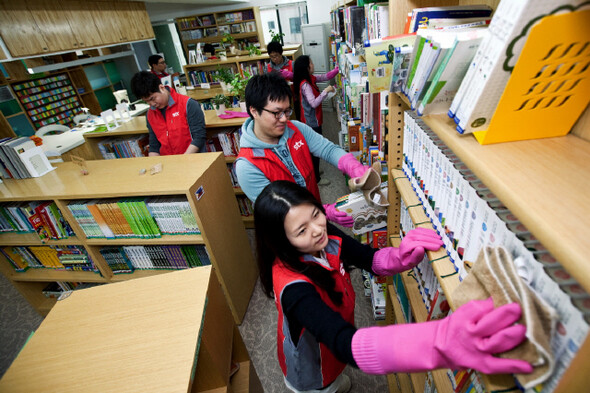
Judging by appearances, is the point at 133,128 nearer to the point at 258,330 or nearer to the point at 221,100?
the point at 221,100

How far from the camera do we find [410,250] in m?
0.96

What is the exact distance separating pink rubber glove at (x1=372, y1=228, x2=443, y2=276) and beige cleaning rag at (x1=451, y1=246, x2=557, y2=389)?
13.0 inches

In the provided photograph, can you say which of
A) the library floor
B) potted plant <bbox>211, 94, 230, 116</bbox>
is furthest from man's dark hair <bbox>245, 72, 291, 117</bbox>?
the library floor

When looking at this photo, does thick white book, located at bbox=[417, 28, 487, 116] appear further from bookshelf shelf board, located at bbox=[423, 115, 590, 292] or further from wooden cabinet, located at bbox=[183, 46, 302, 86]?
wooden cabinet, located at bbox=[183, 46, 302, 86]

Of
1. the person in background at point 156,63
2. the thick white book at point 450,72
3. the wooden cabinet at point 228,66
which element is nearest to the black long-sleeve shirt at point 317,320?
the thick white book at point 450,72

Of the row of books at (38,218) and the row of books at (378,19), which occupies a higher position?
the row of books at (378,19)

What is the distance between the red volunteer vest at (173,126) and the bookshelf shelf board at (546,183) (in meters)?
2.35

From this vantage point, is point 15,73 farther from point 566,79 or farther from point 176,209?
point 566,79

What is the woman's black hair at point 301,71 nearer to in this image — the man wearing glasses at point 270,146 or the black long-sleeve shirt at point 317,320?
the man wearing glasses at point 270,146

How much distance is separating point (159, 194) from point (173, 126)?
1.04 meters

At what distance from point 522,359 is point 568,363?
0.06 meters

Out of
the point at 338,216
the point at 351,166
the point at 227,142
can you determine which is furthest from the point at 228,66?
the point at 338,216

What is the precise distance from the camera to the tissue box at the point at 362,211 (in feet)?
4.96

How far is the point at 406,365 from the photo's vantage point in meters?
0.64
